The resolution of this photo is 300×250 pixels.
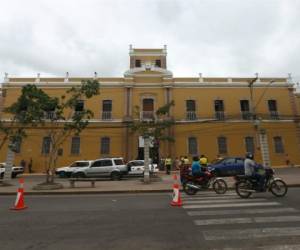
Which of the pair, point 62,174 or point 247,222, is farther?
point 62,174

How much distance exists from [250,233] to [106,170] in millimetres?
17690

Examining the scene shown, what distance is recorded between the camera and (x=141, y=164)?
79.0 ft

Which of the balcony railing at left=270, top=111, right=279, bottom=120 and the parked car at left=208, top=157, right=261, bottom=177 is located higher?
the balcony railing at left=270, top=111, right=279, bottom=120

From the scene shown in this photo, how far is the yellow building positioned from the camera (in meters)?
31.0

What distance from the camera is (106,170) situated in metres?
22.7

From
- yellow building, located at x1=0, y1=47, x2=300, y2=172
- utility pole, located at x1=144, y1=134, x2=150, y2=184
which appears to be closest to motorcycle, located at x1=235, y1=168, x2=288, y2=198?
utility pole, located at x1=144, y1=134, x2=150, y2=184

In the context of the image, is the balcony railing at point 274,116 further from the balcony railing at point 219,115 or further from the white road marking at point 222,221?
the white road marking at point 222,221

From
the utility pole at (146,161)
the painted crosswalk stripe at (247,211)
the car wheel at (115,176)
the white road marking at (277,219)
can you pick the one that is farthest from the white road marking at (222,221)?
the car wheel at (115,176)

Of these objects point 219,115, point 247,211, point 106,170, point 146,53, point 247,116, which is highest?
point 146,53

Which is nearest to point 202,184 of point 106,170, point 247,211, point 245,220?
point 247,211

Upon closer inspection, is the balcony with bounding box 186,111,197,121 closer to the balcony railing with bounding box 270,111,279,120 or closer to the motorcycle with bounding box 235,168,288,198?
the balcony railing with bounding box 270,111,279,120

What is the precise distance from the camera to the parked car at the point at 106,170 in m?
22.5

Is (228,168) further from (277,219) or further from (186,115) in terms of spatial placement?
(277,219)

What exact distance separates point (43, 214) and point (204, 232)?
5041 millimetres
